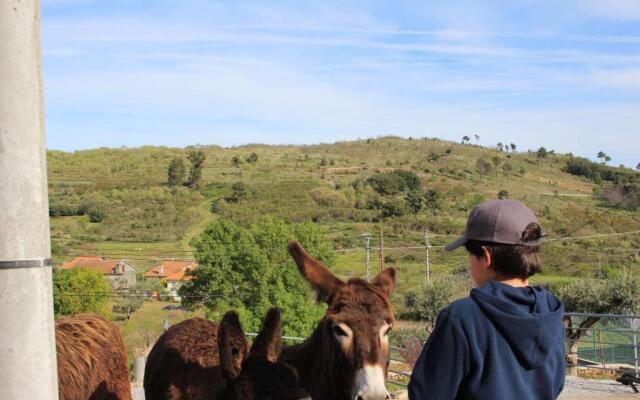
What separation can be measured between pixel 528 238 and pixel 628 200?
321 feet

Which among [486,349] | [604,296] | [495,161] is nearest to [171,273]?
[604,296]

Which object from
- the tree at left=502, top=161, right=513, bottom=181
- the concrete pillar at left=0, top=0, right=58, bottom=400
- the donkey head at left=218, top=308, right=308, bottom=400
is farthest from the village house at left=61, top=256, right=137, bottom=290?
the tree at left=502, top=161, right=513, bottom=181

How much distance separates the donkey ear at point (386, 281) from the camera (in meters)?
5.32

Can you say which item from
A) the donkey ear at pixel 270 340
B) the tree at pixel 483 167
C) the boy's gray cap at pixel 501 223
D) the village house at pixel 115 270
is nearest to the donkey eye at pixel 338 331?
the donkey ear at pixel 270 340

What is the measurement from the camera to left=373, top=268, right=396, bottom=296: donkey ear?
17.4 feet

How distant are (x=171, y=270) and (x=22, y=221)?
73.5 meters

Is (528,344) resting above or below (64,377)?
above

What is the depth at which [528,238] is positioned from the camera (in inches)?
109

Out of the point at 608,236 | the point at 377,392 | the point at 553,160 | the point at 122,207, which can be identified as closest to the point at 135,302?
the point at 122,207

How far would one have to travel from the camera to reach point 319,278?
4.91 m

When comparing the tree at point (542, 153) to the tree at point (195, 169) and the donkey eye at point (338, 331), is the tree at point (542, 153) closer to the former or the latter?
the tree at point (195, 169)

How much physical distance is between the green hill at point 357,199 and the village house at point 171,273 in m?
1.52

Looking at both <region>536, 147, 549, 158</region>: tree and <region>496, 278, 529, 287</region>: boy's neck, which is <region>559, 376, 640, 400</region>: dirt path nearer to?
<region>496, 278, 529, 287</region>: boy's neck

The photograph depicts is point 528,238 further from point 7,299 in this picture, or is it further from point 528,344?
point 7,299
